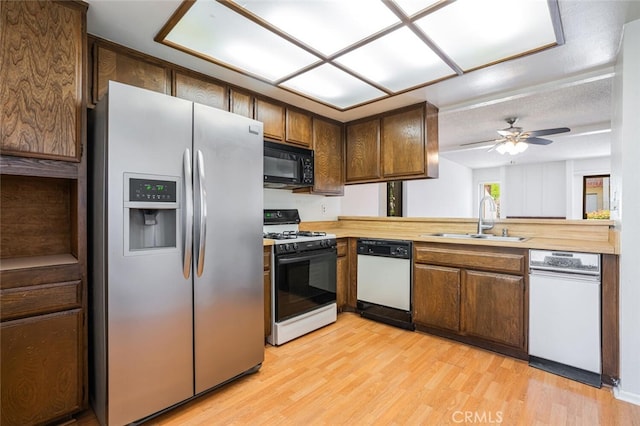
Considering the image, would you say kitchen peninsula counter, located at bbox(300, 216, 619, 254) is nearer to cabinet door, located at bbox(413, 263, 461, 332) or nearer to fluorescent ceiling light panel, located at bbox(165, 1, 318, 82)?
cabinet door, located at bbox(413, 263, 461, 332)

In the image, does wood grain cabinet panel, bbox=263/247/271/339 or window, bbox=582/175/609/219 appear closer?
wood grain cabinet panel, bbox=263/247/271/339

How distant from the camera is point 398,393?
186cm

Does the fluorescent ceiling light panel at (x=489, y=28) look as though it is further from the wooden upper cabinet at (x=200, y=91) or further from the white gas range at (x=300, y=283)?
the white gas range at (x=300, y=283)

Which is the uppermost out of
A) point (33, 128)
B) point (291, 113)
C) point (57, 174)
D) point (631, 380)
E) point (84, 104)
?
point (291, 113)

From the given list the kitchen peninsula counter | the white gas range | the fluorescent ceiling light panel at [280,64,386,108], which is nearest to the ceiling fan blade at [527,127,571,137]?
the kitchen peninsula counter

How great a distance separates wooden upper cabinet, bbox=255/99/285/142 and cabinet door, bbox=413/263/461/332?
1.85 metres

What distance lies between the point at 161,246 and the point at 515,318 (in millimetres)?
2530

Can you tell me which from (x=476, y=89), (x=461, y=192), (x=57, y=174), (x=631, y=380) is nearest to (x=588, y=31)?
(x=476, y=89)

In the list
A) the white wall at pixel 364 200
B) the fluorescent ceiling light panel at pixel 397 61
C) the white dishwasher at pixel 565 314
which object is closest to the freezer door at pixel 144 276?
the fluorescent ceiling light panel at pixel 397 61

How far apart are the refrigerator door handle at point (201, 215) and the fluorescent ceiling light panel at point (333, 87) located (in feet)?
3.84

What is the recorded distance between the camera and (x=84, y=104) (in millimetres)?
1641

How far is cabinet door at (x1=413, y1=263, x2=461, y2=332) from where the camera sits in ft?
8.41

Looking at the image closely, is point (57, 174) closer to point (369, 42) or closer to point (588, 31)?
point (369, 42)

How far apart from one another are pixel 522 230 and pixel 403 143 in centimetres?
140
